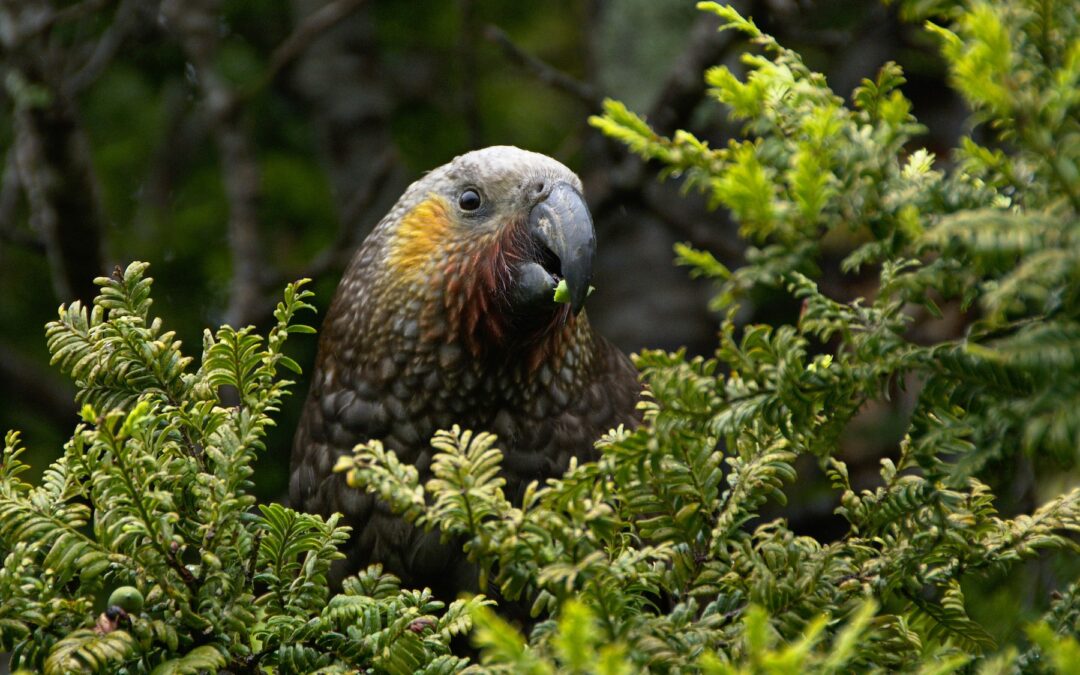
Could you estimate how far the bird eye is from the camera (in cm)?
342

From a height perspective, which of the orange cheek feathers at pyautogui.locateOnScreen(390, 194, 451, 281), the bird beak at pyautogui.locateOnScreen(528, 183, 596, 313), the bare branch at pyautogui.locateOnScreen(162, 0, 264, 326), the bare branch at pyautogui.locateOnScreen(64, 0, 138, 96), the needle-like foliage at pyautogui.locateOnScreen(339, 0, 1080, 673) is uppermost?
the bare branch at pyautogui.locateOnScreen(64, 0, 138, 96)

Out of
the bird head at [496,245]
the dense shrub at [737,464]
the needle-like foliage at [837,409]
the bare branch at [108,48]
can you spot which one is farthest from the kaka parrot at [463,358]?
the bare branch at [108,48]

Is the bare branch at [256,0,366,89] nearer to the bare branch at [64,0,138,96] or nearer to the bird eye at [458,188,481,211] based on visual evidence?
the bare branch at [64,0,138,96]

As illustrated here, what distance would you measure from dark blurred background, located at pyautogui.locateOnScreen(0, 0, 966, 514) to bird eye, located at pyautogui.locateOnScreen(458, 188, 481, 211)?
6.01 feet

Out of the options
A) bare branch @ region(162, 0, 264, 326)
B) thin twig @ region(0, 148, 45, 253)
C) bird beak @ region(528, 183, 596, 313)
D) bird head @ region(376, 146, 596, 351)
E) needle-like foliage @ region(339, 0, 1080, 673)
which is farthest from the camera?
bare branch @ region(162, 0, 264, 326)

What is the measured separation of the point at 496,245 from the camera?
326 centimetres

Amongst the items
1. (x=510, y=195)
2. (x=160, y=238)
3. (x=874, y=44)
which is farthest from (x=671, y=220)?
(x=160, y=238)

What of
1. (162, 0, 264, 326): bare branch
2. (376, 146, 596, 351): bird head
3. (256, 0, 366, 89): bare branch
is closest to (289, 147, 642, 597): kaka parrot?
(376, 146, 596, 351): bird head

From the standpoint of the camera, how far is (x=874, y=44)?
5609 millimetres

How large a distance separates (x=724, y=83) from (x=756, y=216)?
0.90ft

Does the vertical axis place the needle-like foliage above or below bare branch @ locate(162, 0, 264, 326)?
below

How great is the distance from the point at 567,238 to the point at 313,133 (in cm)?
420

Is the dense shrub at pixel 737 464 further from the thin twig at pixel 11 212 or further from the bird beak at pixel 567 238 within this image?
the thin twig at pixel 11 212

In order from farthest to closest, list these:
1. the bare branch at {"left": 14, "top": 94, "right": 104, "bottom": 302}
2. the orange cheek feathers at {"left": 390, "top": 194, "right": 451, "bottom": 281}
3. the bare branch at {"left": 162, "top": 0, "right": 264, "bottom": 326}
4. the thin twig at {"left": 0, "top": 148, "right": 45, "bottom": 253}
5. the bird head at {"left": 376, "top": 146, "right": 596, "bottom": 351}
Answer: the bare branch at {"left": 162, "top": 0, "right": 264, "bottom": 326} → the thin twig at {"left": 0, "top": 148, "right": 45, "bottom": 253} → the bare branch at {"left": 14, "top": 94, "right": 104, "bottom": 302} → the orange cheek feathers at {"left": 390, "top": 194, "right": 451, "bottom": 281} → the bird head at {"left": 376, "top": 146, "right": 596, "bottom": 351}
